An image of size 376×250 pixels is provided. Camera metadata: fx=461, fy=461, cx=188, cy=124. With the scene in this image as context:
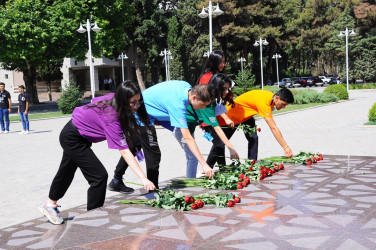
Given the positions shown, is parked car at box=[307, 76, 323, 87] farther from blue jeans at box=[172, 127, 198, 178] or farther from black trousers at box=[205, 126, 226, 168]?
blue jeans at box=[172, 127, 198, 178]

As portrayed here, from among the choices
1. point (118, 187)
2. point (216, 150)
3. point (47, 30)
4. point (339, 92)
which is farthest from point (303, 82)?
point (118, 187)

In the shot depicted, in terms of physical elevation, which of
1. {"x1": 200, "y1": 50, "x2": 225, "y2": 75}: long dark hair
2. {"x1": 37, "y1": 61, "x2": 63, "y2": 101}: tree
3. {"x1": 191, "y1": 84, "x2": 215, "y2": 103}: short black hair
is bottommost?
{"x1": 191, "y1": 84, "x2": 215, "y2": 103}: short black hair

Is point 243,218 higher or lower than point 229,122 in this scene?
lower

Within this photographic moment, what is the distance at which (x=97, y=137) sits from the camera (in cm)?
429

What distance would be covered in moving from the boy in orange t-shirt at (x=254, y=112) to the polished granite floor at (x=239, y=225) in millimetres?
1169

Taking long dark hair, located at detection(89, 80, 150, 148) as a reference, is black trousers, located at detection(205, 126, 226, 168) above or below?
below

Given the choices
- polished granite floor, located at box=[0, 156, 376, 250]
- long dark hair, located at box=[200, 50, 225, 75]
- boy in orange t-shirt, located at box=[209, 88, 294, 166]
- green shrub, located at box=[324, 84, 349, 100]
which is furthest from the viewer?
green shrub, located at box=[324, 84, 349, 100]

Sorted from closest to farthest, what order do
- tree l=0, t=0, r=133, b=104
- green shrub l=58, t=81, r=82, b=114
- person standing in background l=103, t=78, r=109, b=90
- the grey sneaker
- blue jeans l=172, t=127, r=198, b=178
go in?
1. the grey sneaker
2. blue jeans l=172, t=127, r=198, b=178
3. green shrub l=58, t=81, r=82, b=114
4. tree l=0, t=0, r=133, b=104
5. person standing in background l=103, t=78, r=109, b=90

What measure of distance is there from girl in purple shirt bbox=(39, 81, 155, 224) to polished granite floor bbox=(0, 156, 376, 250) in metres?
0.24

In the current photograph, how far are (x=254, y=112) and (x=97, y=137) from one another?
282cm

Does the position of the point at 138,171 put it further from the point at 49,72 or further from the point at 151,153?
the point at 49,72

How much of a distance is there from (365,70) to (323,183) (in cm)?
5271

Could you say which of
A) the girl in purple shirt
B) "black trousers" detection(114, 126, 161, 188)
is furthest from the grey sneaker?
"black trousers" detection(114, 126, 161, 188)

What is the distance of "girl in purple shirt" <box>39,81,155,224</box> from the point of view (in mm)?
3996
